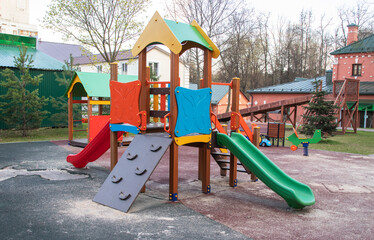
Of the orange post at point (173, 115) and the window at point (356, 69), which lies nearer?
the orange post at point (173, 115)

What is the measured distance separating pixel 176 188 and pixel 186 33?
2929 mm

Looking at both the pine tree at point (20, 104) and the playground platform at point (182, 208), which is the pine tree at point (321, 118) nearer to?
the playground platform at point (182, 208)

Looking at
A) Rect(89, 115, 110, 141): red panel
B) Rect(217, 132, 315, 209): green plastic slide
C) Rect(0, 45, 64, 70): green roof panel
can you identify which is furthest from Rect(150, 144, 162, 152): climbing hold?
Rect(0, 45, 64, 70): green roof panel

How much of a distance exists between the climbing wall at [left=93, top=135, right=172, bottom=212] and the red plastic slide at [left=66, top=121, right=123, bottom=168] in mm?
1725

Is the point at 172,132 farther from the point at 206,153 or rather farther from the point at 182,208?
the point at 182,208

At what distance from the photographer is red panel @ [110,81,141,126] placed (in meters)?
6.39

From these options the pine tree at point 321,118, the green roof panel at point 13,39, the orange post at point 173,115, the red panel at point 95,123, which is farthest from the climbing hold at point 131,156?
the green roof panel at point 13,39

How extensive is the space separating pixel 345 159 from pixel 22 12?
56.2 meters

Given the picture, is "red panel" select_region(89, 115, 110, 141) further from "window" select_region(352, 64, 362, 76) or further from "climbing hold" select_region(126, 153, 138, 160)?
"window" select_region(352, 64, 362, 76)

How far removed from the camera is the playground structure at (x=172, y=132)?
219 inches

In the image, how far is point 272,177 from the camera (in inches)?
→ 234

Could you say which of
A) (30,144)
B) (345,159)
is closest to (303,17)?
(345,159)

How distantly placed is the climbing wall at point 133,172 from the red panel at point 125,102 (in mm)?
537

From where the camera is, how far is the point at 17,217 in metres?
4.84
